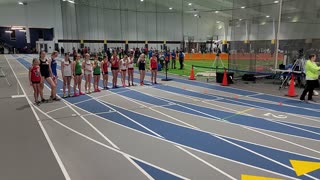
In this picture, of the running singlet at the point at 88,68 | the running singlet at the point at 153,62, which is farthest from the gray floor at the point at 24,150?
the running singlet at the point at 153,62

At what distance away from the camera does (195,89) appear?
13734 millimetres

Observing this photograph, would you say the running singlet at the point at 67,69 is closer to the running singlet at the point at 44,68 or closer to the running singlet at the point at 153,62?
the running singlet at the point at 44,68

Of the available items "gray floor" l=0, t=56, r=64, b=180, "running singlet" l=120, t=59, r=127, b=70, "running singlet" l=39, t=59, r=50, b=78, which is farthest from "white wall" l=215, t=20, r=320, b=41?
"gray floor" l=0, t=56, r=64, b=180

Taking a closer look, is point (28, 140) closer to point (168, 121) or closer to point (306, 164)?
point (168, 121)

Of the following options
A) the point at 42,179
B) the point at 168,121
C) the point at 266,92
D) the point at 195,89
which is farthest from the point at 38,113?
the point at 266,92

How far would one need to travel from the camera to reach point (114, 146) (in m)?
5.93

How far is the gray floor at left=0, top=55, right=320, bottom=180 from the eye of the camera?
473cm

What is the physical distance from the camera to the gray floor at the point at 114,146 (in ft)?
15.5

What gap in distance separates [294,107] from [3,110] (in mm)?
9844

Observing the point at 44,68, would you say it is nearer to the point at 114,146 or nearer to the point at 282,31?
the point at 114,146

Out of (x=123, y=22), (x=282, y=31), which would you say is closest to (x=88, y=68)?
(x=282, y=31)

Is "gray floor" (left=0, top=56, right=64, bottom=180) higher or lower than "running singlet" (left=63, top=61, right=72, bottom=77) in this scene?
lower

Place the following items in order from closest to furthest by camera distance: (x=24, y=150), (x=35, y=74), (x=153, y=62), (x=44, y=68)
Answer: (x=24, y=150) < (x=35, y=74) < (x=44, y=68) < (x=153, y=62)

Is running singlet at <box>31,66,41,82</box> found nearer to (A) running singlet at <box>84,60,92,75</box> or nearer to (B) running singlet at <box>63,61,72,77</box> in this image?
(B) running singlet at <box>63,61,72,77</box>
